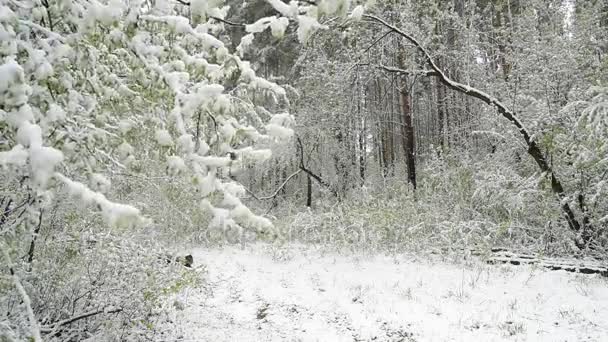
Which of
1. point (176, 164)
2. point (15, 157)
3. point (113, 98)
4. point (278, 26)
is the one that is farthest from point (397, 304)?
point (15, 157)

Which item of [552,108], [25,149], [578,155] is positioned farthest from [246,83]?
[552,108]

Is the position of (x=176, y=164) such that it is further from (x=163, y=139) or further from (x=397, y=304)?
(x=397, y=304)

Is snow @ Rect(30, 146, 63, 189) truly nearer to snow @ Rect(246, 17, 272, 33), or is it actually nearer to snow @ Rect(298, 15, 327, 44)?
snow @ Rect(298, 15, 327, 44)

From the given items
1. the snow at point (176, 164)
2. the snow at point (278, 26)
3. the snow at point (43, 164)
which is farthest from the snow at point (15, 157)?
the snow at point (278, 26)

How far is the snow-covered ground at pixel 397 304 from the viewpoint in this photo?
5.29m

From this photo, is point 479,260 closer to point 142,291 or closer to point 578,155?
point 578,155

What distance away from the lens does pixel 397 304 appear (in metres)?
6.09

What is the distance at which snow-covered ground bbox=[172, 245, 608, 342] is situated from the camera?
17.4 ft

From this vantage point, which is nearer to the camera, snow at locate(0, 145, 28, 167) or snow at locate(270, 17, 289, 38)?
snow at locate(0, 145, 28, 167)

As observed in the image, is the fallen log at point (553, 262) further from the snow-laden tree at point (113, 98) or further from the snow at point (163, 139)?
the snow at point (163, 139)

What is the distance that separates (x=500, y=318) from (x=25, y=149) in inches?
215

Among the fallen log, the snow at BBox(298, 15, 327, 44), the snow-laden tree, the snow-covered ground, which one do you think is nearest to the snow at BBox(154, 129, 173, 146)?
the snow-laden tree

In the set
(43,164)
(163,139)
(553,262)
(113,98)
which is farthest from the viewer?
(553,262)

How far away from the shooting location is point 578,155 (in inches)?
309
